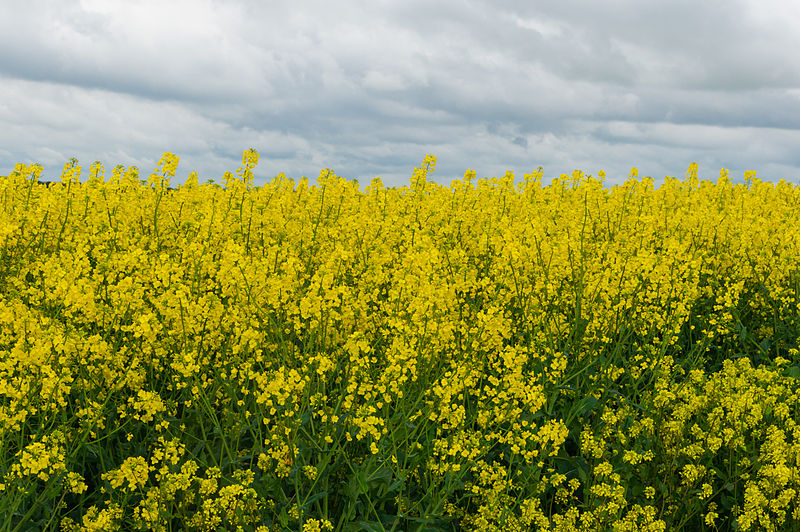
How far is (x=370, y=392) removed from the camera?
371cm

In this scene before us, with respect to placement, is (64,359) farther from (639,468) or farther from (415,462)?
(639,468)

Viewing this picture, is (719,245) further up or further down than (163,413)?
further up

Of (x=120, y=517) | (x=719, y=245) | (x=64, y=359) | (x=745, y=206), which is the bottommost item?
(x=120, y=517)

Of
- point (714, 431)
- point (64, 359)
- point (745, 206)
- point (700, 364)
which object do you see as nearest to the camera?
point (64, 359)

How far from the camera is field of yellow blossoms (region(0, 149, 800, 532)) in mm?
3504

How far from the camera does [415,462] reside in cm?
369

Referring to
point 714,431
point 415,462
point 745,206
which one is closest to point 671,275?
point 714,431

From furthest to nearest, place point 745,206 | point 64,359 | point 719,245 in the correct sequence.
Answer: point 745,206
point 719,245
point 64,359

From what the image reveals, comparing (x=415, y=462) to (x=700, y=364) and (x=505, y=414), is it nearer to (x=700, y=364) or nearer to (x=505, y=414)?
(x=505, y=414)

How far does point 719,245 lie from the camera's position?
707 centimetres

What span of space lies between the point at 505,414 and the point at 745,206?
7.00 m

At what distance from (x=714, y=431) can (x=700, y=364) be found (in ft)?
4.09

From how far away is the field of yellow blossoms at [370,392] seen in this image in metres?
3.50

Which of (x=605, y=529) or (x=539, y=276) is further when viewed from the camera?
(x=539, y=276)
